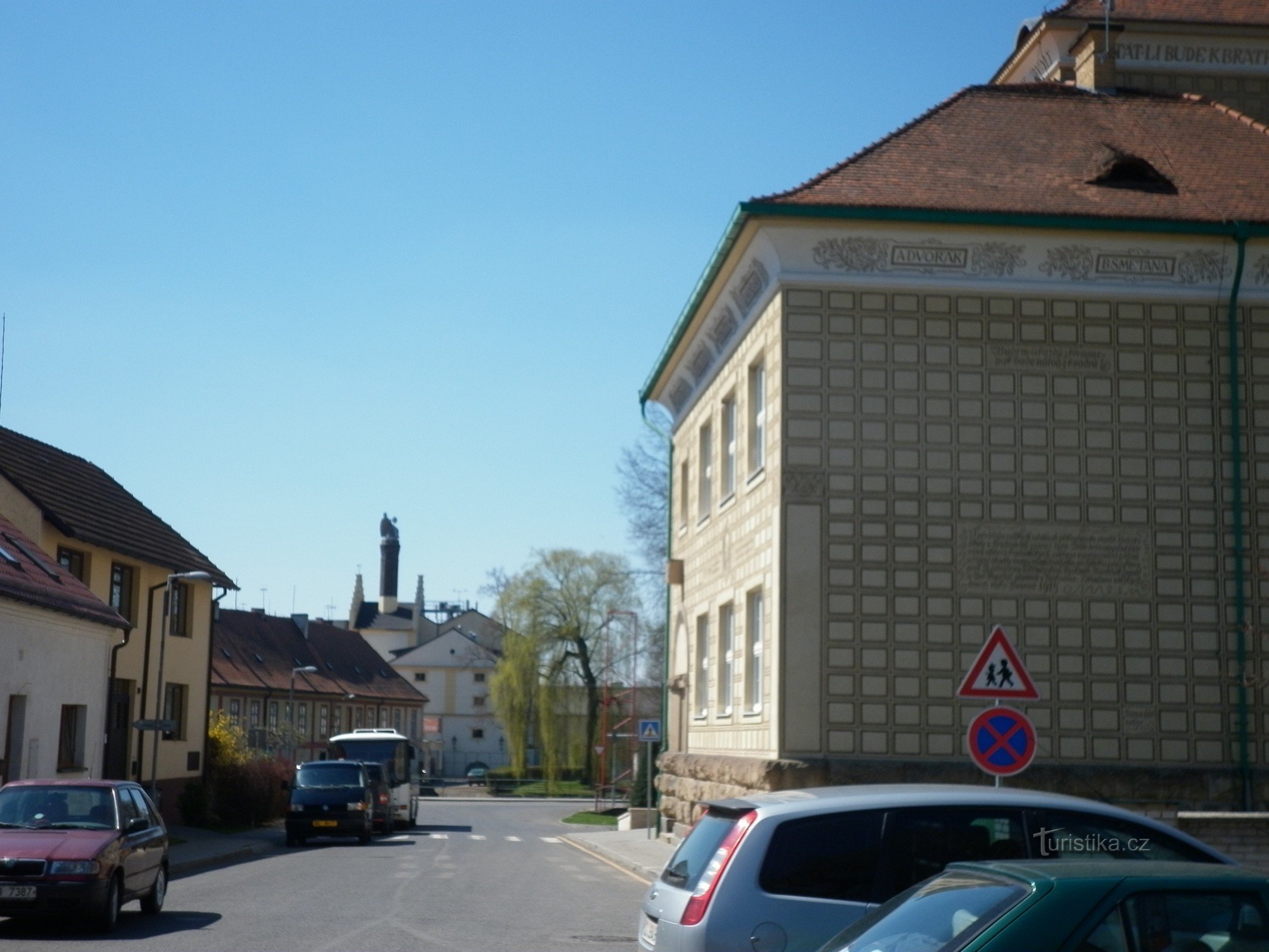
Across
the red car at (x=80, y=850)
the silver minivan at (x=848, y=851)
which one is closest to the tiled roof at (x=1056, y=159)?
the red car at (x=80, y=850)

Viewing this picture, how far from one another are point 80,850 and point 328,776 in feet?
72.2

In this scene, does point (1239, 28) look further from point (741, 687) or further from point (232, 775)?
point (232, 775)

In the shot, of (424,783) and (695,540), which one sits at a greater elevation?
(695,540)

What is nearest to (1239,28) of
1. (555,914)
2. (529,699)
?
(555,914)

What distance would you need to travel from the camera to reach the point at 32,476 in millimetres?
34062

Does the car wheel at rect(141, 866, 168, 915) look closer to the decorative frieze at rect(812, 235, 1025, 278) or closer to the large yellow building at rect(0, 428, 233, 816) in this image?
the decorative frieze at rect(812, 235, 1025, 278)

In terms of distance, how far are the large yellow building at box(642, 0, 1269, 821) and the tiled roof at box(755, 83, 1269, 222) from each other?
0.09m

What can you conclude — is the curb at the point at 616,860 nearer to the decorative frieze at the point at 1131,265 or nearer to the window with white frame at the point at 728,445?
the window with white frame at the point at 728,445

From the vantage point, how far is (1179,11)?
28281mm

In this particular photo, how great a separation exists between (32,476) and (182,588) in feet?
24.0

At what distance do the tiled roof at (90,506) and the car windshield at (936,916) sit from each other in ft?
94.8

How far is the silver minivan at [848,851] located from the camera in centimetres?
801

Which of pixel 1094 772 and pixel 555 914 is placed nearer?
pixel 555 914

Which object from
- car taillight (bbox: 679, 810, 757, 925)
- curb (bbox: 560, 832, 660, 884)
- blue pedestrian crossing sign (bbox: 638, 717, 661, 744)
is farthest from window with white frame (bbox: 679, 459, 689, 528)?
car taillight (bbox: 679, 810, 757, 925)
